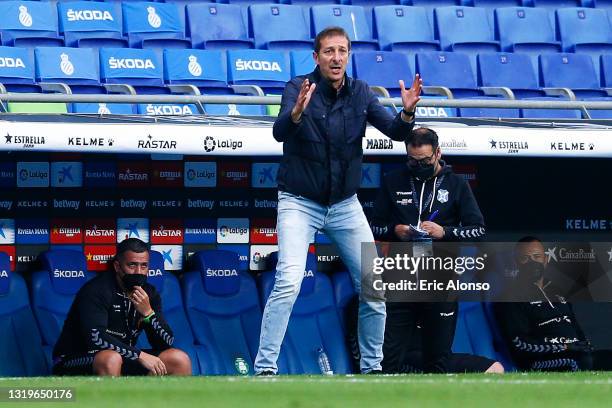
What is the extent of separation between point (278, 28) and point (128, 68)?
2.02m

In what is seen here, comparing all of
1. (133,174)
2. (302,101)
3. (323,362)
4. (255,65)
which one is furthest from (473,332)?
(255,65)

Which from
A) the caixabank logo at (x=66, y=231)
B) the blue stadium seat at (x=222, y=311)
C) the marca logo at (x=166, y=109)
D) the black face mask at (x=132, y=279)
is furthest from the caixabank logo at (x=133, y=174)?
the black face mask at (x=132, y=279)

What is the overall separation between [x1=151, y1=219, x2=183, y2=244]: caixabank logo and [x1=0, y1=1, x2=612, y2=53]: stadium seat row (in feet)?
11.1

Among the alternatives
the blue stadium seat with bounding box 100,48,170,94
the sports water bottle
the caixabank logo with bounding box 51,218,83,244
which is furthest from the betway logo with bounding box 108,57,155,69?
the sports water bottle

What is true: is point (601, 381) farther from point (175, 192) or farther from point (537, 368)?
point (175, 192)

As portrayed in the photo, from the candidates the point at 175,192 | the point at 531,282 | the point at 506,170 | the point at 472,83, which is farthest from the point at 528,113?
the point at 175,192

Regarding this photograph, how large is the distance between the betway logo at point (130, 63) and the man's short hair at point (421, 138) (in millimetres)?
4577

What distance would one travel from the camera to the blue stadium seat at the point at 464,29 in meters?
14.1

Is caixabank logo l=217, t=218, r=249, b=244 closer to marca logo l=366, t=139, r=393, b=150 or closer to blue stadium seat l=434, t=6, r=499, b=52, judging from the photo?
marca logo l=366, t=139, r=393, b=150

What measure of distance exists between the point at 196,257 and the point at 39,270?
44.8 inches

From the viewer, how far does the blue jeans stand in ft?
22.6

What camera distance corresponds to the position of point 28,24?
1216 centimetres

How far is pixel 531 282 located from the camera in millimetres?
9438

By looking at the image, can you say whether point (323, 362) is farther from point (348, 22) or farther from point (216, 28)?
point (348, 22)
